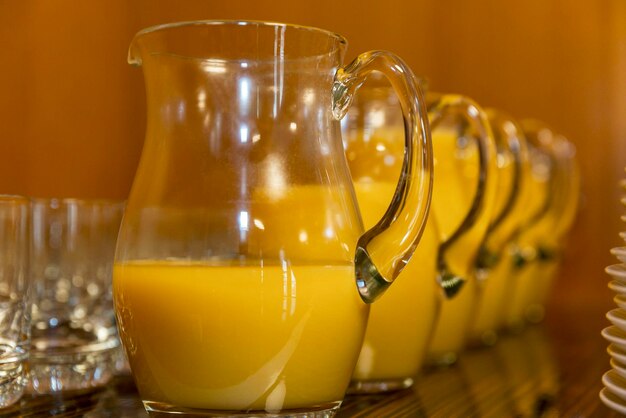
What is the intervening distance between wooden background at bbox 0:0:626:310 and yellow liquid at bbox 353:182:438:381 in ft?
3.71

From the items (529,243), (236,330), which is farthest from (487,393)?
(529,243)

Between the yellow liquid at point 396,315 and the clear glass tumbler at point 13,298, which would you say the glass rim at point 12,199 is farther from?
the yellow liquid at point 396,315

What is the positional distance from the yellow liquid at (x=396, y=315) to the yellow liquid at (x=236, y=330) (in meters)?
0.16

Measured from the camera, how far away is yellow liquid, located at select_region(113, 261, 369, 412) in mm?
596

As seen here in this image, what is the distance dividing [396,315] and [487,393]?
111 mm

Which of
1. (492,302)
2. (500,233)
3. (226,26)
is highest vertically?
(226,26)

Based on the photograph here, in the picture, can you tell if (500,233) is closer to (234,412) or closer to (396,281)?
(396,281)

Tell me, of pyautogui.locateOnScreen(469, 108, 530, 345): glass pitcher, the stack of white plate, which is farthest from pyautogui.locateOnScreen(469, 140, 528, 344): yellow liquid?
the stack of white plate

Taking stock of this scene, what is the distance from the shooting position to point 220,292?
1.95 feet

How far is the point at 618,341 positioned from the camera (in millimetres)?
617

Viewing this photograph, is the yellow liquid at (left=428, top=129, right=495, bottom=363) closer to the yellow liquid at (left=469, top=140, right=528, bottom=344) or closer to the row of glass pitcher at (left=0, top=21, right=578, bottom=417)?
the yellow liquid at (left=469, top=140, right=528, bottom=344)

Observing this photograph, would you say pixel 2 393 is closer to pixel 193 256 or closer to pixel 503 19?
pixel 193 256

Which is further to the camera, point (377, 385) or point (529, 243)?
point (529, 243)

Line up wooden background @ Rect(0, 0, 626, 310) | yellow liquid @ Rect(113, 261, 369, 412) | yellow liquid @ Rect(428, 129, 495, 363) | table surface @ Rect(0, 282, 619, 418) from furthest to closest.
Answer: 1. wooden background @ Rect(0, 0, 626, 310)
2. yellow liquid @ Rect(428, 129, 495, 363)
3. table surface @ Rect(0, 282, 619, 418)
4. yellow liquid @ Rect(113, 261, 369, 412)
